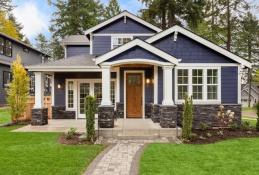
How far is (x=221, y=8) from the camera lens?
3006cm

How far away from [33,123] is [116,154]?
303 inches

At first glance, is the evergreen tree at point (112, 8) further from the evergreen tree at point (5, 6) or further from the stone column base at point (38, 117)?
the stone column base at point (38, 117)

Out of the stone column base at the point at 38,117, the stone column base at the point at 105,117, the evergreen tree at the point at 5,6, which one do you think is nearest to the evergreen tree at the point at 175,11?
the stone column base at the point at 38,117

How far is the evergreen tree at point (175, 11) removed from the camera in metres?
27.4

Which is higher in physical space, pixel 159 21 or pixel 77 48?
pixel 159 21

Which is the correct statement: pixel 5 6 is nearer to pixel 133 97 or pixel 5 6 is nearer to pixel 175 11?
pixel 175 11

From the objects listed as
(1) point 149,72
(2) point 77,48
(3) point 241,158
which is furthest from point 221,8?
(3) point 241,158

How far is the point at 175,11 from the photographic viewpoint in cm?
2820

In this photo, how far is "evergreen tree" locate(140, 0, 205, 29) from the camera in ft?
89.8

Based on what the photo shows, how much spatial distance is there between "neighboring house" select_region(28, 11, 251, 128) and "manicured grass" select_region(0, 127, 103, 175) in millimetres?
3136

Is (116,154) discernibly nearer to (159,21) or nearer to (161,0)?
(161,0)

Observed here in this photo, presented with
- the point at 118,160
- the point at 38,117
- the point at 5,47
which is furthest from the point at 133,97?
the point at 5,47

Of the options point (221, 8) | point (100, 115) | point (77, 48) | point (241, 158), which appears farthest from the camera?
point (221, 8)

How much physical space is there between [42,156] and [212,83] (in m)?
9.54
